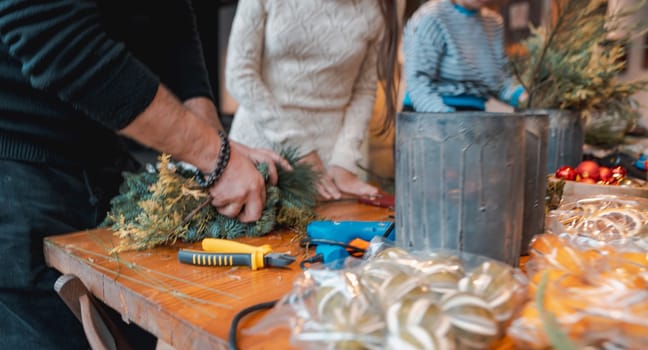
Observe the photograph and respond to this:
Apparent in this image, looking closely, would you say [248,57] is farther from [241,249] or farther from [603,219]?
[603,219]

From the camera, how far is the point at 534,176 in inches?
24.3

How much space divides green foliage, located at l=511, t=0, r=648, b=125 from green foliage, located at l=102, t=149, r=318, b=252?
0.69 metres

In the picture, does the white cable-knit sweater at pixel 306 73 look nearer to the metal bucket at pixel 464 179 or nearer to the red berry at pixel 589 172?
the red berry at pixel 589 172

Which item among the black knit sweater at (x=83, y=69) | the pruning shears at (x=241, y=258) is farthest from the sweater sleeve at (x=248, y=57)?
the pruning shears at (x=241, y=258)

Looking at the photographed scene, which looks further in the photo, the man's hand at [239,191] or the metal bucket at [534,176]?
the man's hand at [239,191]

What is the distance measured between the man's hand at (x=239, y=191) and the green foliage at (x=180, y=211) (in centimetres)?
1

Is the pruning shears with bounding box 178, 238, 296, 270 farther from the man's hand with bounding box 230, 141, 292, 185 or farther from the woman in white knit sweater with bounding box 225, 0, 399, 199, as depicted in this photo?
the woman in white knit sweater with bounding box 225, 0, 399, 199

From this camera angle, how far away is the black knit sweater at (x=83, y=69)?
2.19 ft

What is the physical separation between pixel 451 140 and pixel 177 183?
0.46m

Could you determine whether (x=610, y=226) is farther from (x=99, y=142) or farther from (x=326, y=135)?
(x=326, y=135)

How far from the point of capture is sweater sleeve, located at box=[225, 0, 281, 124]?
55.6 inches

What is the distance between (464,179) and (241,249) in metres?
0.32

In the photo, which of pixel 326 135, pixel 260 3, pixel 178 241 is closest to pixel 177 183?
pixel 178 241

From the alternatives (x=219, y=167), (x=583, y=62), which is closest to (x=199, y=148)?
(x=219, y=167)
